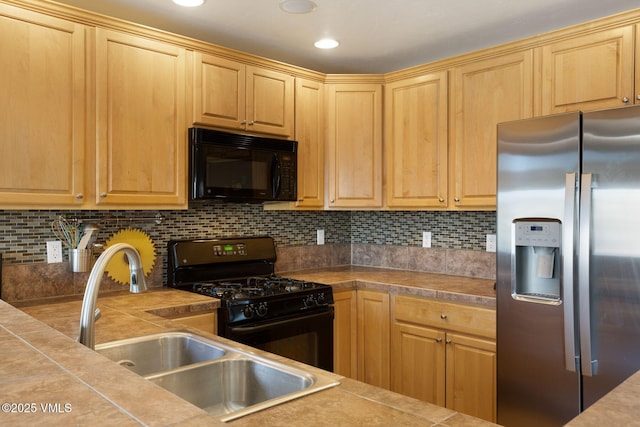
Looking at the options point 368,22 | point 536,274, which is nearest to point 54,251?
point 368,22

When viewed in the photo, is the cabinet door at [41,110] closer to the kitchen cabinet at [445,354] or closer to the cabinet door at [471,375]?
the kitchen cabinet at [445,354]

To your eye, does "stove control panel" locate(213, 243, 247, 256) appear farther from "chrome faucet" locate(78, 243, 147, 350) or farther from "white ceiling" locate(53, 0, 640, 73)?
"chrome faucet" locate(78, 243, 147, 350)

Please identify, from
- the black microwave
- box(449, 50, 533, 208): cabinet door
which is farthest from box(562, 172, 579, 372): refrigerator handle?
the black microwave

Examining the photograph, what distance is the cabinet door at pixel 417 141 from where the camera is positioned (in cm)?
309

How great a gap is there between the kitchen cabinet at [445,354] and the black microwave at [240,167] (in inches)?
39.7

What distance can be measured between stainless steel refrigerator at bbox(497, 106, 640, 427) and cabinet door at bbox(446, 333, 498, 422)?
13 centimetres

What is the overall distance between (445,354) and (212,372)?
166 cm

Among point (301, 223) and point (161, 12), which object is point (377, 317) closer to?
point (301, 223)

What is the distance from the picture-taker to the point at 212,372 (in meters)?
1.45

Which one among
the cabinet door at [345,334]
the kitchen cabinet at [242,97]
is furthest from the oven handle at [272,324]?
the kitchen cabinet at [242,97]

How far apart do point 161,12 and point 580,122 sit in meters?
2.06

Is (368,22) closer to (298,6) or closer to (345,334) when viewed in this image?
(298,6)

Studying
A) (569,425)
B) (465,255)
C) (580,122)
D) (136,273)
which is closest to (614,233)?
(580,122)

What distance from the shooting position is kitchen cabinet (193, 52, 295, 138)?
278 centimetres
